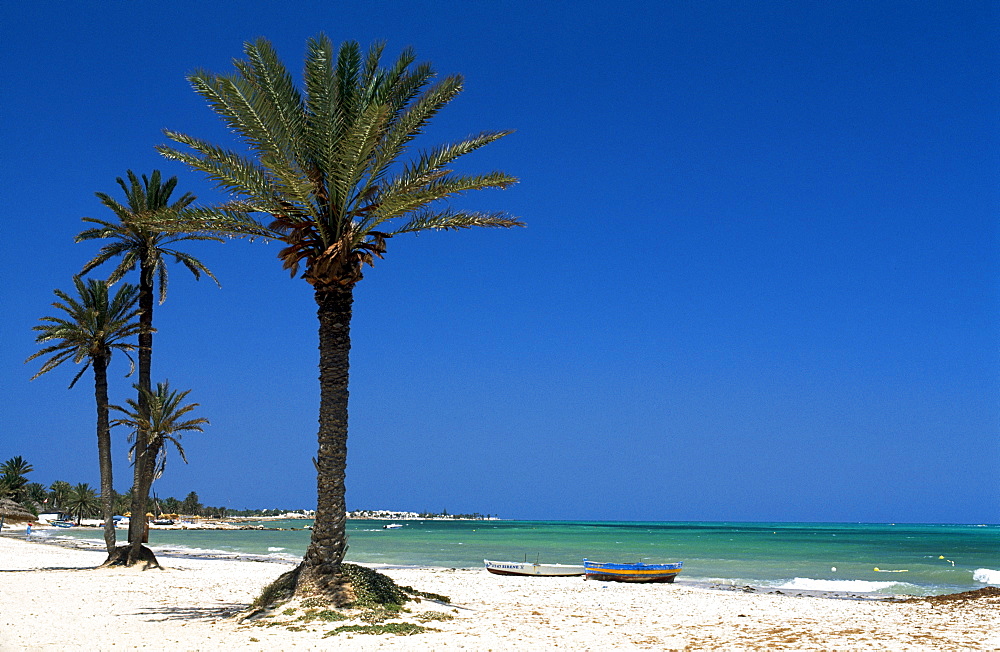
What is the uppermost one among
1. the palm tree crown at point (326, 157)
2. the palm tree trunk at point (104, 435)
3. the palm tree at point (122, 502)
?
the palm tree crown at point (326, 157)

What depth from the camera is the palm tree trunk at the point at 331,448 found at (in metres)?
14.4

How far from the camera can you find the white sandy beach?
12.2 meters

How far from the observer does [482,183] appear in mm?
14992

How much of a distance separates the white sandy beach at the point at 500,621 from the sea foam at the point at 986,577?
18423 millimetres

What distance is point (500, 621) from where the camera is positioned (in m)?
14.6

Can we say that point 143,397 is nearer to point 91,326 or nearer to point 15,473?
point 91,326

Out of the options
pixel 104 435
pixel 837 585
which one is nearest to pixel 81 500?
pixel 104 435

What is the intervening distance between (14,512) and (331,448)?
9356 centimetres

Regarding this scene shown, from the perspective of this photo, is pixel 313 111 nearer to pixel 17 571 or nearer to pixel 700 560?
pixel 17 571

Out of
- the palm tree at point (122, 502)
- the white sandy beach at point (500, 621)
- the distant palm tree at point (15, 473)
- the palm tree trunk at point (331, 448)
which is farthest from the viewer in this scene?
the palm tree at point (122, 502)

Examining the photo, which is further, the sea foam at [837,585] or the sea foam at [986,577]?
the sea foam at [986,577]

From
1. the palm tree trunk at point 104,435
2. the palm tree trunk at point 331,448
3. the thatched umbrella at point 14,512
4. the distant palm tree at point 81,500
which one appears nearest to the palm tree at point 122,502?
the distant palm tree at point 81,500

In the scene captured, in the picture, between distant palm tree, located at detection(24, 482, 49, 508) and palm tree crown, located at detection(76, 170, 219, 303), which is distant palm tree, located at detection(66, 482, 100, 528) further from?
palm tree crown, located at detection(76, 170, 219, 303)

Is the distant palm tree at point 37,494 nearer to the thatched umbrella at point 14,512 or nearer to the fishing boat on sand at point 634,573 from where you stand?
the thatched umbrella at point 14,512
